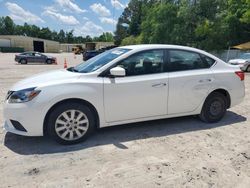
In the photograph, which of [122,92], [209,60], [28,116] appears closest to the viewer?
[28,116]

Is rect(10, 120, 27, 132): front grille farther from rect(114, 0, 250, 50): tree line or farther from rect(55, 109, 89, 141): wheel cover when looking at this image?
rect(114, 0, 250, 50): tree line

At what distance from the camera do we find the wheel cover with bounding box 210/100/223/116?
5765 mm

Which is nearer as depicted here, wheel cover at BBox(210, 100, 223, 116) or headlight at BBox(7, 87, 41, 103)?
headlight at BBox(7, 87, 41, 103)

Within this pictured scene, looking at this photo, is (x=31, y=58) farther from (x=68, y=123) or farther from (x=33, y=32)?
(x=33, y=32)

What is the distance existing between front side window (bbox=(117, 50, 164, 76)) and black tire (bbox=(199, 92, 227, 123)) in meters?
1.31

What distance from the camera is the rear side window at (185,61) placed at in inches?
210

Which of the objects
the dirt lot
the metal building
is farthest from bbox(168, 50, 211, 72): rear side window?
the metal building

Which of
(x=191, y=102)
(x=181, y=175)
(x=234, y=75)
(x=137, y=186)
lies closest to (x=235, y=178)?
(x=181, y=175)

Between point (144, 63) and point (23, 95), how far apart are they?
7.08 feet

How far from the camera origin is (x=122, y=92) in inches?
188

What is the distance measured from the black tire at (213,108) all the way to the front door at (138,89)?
3.33 ft

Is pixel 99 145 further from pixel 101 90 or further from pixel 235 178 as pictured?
pixel 235 178

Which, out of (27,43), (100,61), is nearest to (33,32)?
(27,43)

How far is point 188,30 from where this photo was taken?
32781mm
